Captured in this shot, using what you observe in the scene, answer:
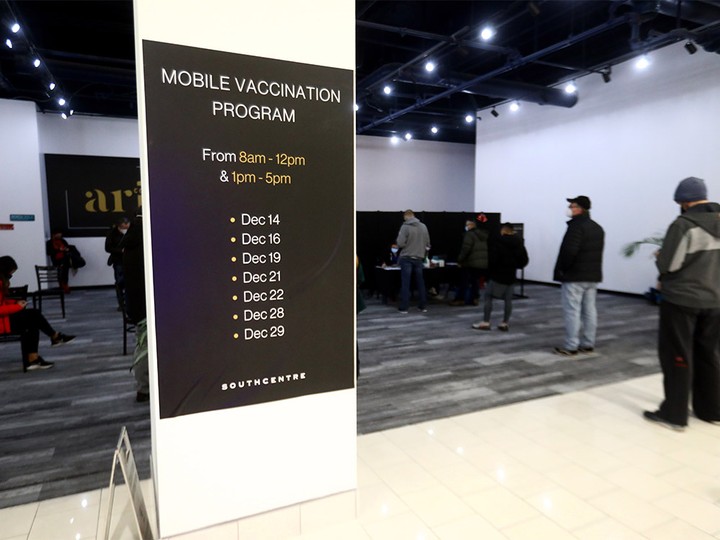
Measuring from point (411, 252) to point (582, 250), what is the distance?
295 centimetres

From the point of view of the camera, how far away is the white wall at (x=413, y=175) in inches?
489

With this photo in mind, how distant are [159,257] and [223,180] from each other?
1.21ft

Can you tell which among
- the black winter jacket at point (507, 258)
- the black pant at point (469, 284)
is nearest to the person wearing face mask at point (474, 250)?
the black pant at point (469, 284)

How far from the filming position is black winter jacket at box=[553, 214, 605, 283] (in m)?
4.68

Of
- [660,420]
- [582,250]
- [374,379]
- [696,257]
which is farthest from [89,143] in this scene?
[660,420]

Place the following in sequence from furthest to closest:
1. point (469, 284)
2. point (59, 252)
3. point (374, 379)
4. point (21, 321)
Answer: point (59, 252), point (469, 284), point (21, 321), point (374, 379)

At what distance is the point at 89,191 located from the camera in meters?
9.70

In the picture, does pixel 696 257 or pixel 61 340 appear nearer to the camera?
pixel 696 257

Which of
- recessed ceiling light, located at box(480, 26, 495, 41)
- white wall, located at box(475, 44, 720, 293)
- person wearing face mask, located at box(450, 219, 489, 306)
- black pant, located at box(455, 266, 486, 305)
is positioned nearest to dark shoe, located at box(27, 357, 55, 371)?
person wearing face mask, located at box(450, 219, 489, 306)

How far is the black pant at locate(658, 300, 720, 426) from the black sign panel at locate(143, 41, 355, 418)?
7.41ft

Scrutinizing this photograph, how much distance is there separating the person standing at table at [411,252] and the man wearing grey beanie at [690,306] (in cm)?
427

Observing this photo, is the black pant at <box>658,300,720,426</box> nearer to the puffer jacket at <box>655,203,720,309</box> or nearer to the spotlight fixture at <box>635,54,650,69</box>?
the puffer jacket at <box>655,203,720,309</box>

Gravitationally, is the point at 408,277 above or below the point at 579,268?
below

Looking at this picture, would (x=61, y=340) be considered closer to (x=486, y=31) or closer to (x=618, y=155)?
(x=486, y=31)
